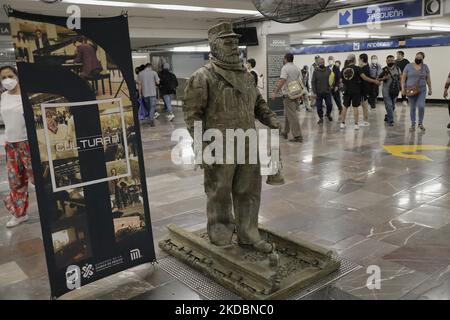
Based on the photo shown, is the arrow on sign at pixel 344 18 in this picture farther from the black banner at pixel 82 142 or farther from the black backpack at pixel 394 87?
the black banner at pixel 82 142

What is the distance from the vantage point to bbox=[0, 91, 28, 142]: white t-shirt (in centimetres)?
382

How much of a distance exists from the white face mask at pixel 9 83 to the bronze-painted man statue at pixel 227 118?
197cm

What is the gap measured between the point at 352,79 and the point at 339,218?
5.67 meters

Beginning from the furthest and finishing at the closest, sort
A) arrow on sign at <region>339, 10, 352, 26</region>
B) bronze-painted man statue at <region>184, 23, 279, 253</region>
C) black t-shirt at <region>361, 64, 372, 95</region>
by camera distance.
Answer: arrow on sign at <region>339, 10, 352, 26</region>
black t-shirt at <region>361, 64, 372, 95</region>
bronze-painted man statue at <region>184, 23, 279, 253</region>

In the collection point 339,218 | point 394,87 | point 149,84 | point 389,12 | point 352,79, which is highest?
point 389,12

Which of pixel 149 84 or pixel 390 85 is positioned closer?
pixel 390 85

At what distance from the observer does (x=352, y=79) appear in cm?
894

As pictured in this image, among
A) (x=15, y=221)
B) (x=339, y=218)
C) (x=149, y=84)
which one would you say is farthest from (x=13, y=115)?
(x=149, y=84)

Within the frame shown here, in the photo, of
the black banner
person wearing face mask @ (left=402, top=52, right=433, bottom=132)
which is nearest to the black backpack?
person wearing face mask @ (left=402, top=52, right=433, bottom=132)

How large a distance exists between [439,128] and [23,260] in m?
8.74

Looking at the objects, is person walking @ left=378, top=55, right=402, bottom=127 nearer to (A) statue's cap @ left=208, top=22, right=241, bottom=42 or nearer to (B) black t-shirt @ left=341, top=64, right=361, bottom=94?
(B) black t-shirt @ left=341, top=64, right=361, bottom=94

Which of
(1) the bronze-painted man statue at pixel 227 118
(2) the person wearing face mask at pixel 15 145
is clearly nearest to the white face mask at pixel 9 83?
(2) the person wearing face mask at pixel 15 145

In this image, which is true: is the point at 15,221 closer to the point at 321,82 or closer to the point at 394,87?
the point at 321,82
